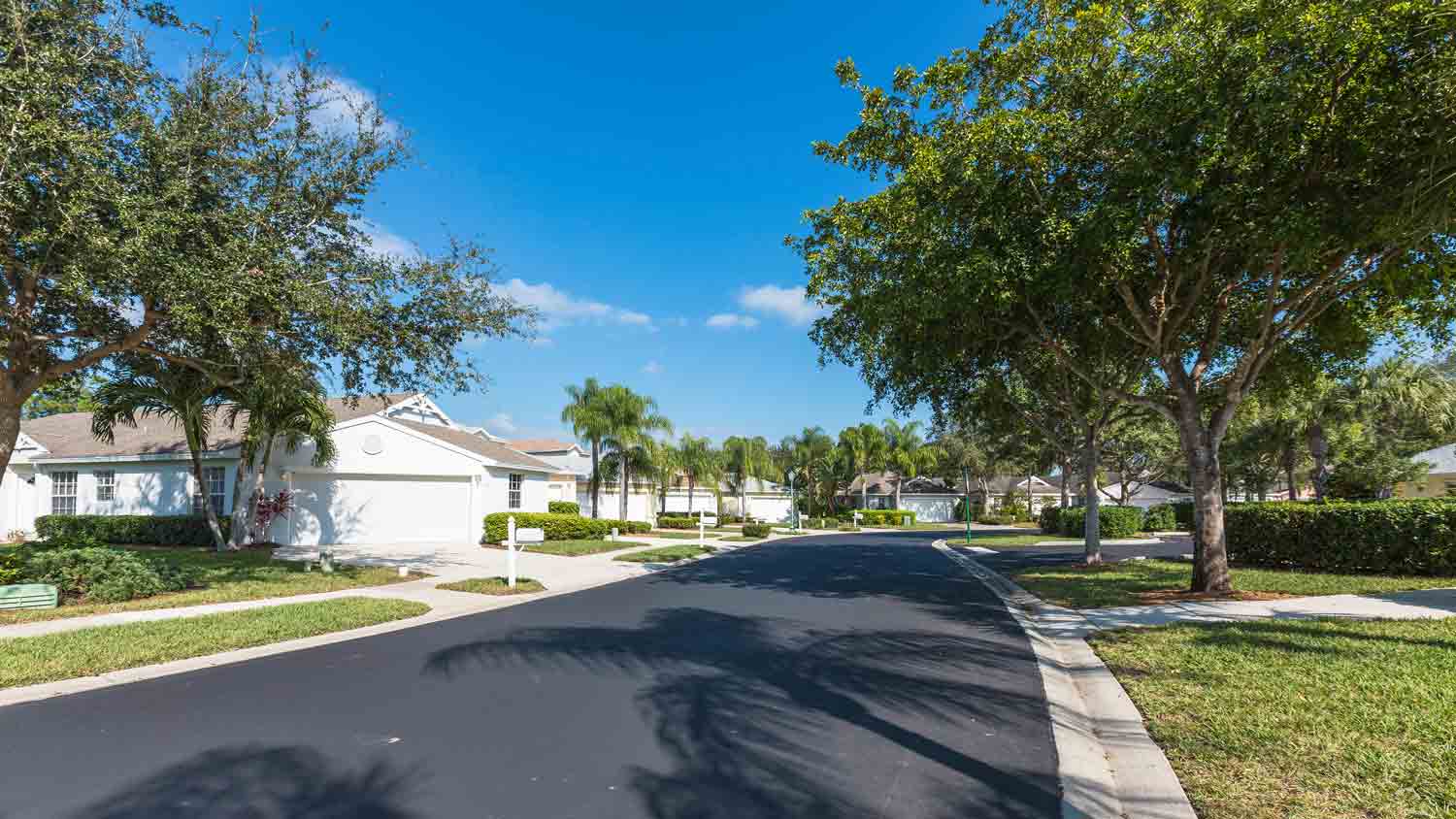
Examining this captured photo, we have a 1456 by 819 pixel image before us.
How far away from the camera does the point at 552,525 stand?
2584cm

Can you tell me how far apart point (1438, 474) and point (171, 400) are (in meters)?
45.5

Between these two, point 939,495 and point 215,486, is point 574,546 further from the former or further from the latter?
point 939,495

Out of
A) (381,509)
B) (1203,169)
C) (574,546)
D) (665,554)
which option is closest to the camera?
(1203,169)

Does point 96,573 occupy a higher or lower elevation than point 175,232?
lower

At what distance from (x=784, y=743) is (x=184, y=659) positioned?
6.87m

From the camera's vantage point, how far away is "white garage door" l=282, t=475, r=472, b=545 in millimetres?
22547

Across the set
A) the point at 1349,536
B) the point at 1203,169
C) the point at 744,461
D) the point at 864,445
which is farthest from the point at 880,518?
the point at 1203,169

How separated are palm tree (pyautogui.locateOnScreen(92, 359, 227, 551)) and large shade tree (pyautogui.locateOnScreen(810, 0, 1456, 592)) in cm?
1597

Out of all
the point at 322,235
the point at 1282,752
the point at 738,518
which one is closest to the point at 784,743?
the point at 1282,752

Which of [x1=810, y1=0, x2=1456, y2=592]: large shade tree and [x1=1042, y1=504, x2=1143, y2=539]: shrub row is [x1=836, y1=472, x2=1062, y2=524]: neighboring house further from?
[x1=810, y1=0, x2=1456, y2=592]: large shade tree

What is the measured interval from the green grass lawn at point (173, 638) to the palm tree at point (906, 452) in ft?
174

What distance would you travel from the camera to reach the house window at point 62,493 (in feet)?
77.9

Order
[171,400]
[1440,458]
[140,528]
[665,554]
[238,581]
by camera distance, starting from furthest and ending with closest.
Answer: [1440,458] → [665,554] → [140,528] → [171,400] → [238,581]

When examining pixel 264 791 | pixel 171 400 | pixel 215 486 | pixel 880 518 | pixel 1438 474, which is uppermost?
pixel 171 400
